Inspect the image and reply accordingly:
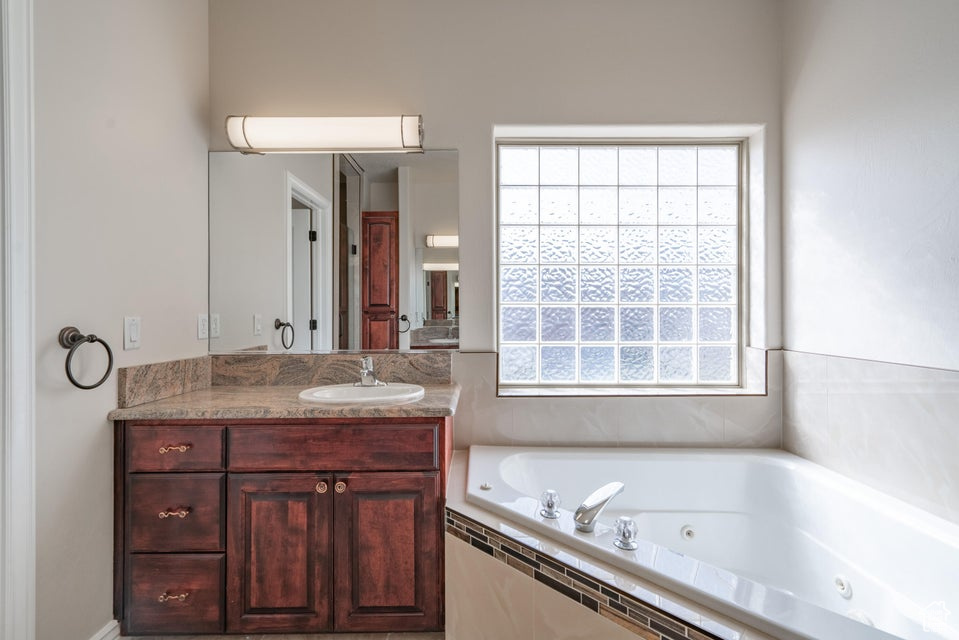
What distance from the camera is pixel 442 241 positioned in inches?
87.4


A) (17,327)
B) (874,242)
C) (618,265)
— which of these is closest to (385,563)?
(17,327)

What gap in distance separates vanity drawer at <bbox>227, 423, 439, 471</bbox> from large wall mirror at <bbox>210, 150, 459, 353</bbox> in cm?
62

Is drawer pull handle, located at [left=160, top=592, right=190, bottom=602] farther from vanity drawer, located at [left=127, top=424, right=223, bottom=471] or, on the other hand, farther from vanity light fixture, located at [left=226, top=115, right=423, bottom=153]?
vanity light fixture, located at [left=226, top=115, right=423, bottom=153]

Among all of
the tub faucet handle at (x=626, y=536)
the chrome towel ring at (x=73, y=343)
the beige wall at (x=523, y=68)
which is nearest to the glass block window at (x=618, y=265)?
the beige wall at (x=523, y=68)

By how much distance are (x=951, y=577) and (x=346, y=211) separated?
2.38 m

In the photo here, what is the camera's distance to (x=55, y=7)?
1412 millimetres

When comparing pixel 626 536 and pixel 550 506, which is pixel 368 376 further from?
pixel 626 536

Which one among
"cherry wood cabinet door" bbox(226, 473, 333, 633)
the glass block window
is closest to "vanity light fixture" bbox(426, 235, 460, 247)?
the glass block window

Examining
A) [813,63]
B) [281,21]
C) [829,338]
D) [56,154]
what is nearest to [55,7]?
[56,154]

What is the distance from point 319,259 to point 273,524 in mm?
1131

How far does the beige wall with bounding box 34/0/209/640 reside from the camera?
1.40 m

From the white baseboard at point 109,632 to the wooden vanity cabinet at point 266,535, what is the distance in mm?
25

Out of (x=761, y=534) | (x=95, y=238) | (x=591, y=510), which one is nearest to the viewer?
(x=591, y=510)

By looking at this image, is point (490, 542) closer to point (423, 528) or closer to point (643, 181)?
point (423, 528)
